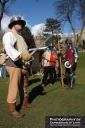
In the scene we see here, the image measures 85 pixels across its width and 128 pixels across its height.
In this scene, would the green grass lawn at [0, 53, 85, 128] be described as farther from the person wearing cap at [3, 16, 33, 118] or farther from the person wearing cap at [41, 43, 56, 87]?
the person wearing cap at [41, 43, 56, 87]

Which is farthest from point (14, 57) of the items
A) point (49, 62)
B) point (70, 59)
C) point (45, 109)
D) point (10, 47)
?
point (49, 62)

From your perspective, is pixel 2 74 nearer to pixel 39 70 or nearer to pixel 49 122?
pixel 39 70

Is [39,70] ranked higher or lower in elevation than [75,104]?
lower

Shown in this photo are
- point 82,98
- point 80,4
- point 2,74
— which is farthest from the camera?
point 80,4

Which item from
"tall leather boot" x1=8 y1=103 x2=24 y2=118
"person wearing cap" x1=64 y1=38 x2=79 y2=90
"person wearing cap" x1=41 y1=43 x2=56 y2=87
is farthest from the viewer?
"person wearing cap" x1=41 y1=43 x2=56 y2=87

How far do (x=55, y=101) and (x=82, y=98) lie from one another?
0.90 metres

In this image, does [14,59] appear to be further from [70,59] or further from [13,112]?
[70,59]

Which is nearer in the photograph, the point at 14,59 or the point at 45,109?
the point at 14,59

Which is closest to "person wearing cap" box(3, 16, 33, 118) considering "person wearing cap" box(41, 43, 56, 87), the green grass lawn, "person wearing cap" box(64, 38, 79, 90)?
the green grass lawn

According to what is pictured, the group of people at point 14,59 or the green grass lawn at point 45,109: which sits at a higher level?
the group of people at point 14,59

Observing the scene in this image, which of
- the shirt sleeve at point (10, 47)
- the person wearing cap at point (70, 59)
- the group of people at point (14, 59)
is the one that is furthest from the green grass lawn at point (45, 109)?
the shirt sleeve at point (10, 47)

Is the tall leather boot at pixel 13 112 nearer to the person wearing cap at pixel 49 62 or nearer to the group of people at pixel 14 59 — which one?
the group of people at pixel 14 59

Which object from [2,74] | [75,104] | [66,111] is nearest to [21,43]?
[66,111]

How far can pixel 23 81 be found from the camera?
496cm
